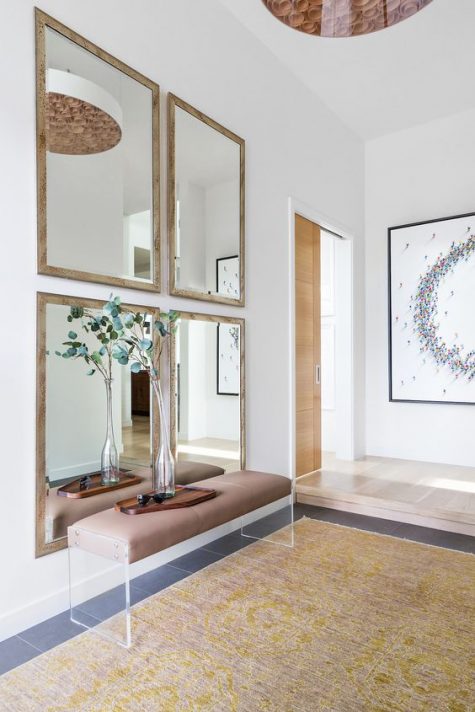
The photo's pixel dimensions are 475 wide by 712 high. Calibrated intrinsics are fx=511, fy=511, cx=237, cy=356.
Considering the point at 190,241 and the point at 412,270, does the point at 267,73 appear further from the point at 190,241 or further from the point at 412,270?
the point at 412,270

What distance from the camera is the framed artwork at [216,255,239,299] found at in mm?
3143

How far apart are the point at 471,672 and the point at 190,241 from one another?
7.75 ft

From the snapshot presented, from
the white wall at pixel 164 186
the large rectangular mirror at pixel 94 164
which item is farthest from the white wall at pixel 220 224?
the large rectangular mirror at pixel 94 164

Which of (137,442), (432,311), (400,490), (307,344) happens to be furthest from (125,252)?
(432,311)

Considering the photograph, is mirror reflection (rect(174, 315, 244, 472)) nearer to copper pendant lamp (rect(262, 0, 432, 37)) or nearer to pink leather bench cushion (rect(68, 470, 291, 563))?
pink leather bench cushion (rect(68, 470, 291, 563))

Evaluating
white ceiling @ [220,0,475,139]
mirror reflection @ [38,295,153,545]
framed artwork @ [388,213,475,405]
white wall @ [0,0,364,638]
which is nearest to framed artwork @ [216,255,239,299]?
white wall @ [0,0,364,638]

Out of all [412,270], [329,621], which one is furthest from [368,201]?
[329,621]

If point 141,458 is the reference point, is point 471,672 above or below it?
below

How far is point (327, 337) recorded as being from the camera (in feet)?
18.1

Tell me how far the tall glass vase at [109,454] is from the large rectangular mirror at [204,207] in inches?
27.8

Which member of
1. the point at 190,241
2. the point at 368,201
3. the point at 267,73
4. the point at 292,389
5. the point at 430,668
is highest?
the point at 267,73

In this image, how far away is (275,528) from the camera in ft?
10.7

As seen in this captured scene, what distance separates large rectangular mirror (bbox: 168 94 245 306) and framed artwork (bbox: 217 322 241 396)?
0.19 metres

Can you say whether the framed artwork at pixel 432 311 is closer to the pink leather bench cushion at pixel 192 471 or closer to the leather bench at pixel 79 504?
the pink leather bench cushion at pixel 192 471
